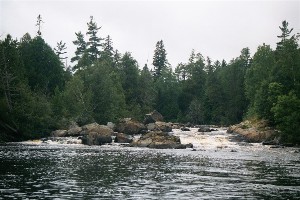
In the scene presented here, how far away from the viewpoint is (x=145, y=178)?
103 ft

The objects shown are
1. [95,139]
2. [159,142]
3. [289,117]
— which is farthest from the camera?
[95,139]

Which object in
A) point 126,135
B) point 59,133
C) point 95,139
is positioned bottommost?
point 95,139

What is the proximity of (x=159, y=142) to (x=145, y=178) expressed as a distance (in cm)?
3416

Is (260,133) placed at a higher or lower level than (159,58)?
lower

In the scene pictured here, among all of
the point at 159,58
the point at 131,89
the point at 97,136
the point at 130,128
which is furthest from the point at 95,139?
the point at 159,58

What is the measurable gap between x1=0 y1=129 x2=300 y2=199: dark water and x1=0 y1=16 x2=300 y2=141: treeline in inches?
1196

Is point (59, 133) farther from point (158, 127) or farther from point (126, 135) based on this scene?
point (158, 127)

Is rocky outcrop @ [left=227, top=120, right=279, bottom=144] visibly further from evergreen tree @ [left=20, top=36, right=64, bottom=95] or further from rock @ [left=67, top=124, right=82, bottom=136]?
evergreen tree @ [left=20, top=36, right=64, bottom=95]

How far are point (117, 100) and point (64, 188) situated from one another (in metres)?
79.3

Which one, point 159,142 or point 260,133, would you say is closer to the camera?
point 159,142

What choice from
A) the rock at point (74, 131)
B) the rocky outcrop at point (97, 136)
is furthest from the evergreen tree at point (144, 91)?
the rocky outcrop at point (97, 136)

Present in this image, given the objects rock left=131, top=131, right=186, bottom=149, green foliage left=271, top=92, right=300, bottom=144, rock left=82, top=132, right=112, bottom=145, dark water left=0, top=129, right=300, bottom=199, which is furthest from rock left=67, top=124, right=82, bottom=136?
green foliage left=271, top=92, right=300, bottom=144

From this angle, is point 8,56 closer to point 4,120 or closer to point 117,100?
point 4,120

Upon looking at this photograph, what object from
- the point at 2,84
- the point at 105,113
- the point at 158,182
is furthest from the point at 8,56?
the point at 158,182
